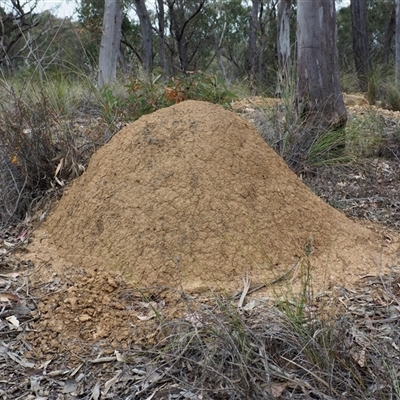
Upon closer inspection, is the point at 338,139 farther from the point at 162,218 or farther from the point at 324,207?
the point at 162,218

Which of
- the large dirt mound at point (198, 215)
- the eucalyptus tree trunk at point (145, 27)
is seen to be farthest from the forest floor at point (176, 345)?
the eucalyptus tree trunk at point (145, 27)

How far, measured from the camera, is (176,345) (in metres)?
2.26

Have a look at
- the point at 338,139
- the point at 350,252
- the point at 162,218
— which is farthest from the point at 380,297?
the point at 338,139

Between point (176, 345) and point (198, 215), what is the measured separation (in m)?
0.90

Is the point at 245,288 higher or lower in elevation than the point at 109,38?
lower

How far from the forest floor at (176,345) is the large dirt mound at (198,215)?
0.16 meters

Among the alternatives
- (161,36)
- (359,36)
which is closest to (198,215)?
(359,36)

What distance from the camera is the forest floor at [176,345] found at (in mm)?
2035

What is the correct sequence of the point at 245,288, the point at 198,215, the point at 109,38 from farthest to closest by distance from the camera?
the point at 109,38
the point at 198,215
the point at 245,288

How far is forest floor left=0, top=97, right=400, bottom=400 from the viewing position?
2.04 metres

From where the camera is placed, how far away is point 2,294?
282 centimetres

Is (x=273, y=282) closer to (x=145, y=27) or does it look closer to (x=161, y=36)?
(x=145, y=27)

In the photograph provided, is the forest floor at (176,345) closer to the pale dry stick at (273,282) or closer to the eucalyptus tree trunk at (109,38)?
the pale dry stick at (273,282)

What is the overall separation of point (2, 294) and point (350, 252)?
69.2 inches
